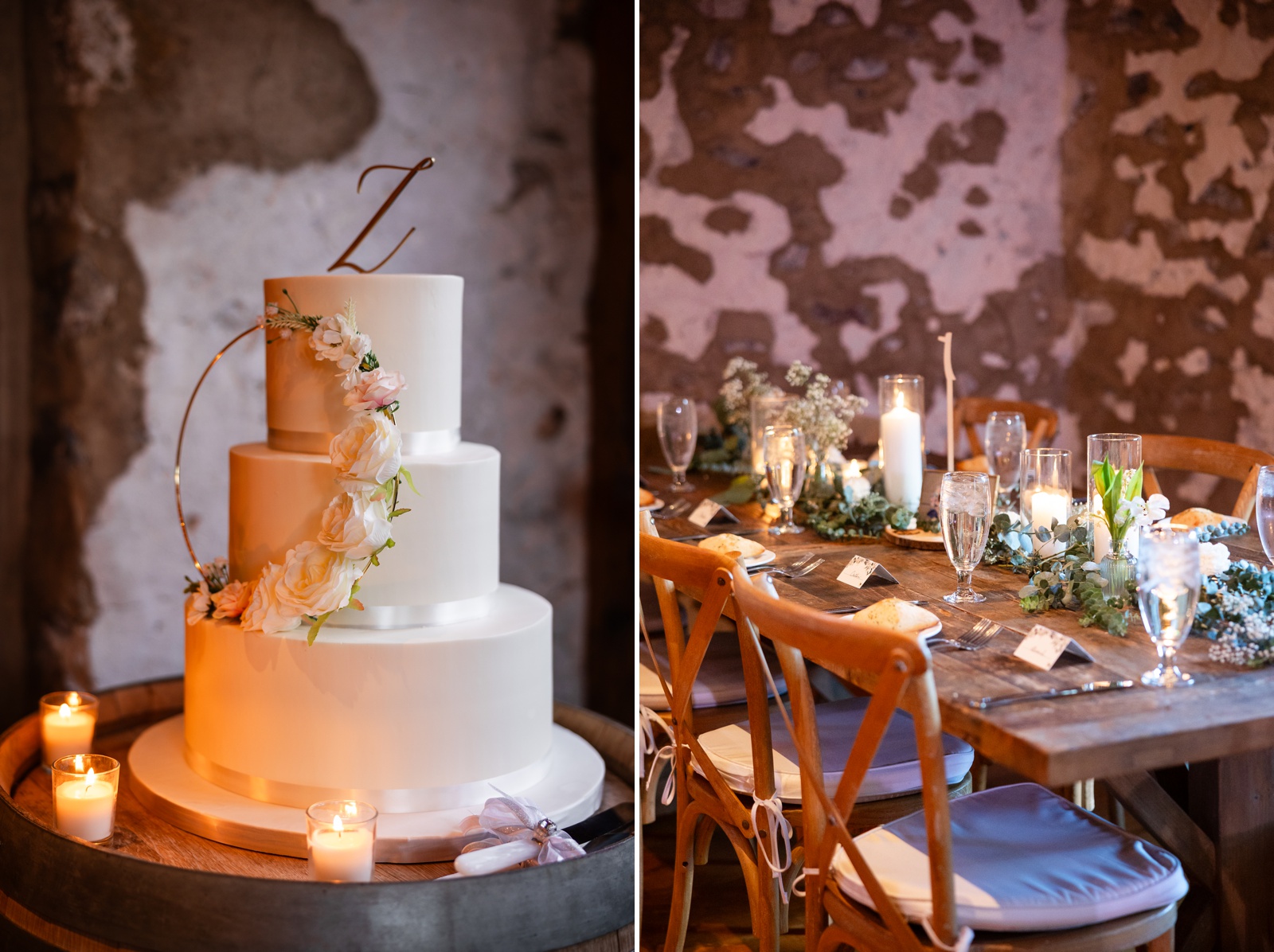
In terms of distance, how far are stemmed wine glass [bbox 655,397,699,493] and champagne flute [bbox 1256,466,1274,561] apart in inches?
52.9

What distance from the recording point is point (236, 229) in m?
2.80

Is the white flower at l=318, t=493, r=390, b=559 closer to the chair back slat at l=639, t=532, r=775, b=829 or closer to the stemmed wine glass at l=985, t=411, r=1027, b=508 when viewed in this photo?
the chair back slat at l=639, t=532, r=775, b=829

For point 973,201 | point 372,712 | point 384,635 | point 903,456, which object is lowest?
point 372,712

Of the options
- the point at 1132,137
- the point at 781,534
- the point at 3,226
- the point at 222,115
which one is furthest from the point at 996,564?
the point at 1132,137

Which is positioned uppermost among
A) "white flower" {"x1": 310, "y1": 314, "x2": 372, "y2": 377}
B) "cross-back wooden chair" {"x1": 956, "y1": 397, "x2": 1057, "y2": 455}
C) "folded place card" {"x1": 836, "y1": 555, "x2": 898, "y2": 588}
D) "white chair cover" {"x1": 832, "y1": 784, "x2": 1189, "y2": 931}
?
"white flower" {"x1": 310, "y1": 314, "x2": 372, "y2": 377}

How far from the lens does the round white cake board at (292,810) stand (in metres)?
1.63

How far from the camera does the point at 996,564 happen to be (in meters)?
2.01

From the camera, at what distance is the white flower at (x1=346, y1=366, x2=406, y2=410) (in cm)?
164

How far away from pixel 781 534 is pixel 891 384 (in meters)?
0.44

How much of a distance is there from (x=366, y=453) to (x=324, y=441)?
224 millimetres

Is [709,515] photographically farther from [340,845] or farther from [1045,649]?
[340,845]

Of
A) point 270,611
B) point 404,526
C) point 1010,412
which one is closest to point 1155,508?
point 404,526

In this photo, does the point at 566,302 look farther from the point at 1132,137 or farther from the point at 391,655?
the point at 1132,137

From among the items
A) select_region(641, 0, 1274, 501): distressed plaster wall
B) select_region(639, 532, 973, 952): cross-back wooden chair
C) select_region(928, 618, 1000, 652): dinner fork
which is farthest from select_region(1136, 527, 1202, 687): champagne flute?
select_region(641, 0, 1274, 501): distressed plaster wall
